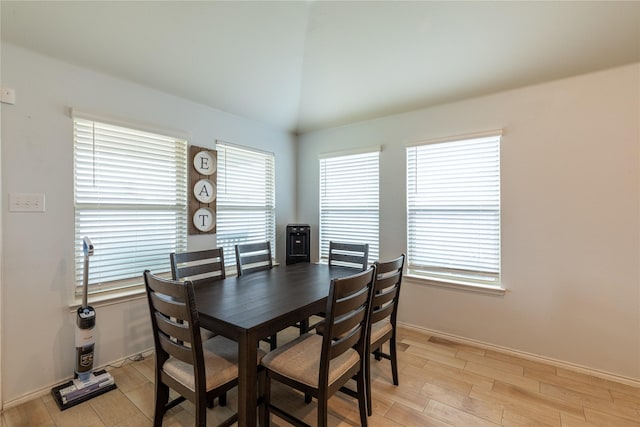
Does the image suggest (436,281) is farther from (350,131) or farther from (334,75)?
(334,75)

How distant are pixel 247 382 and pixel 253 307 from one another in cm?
38

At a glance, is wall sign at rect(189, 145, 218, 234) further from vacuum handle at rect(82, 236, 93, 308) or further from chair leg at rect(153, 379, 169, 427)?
chair leg at rect(153, 379, 169, 427)

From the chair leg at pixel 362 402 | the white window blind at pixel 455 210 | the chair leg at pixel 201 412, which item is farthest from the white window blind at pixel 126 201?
the white window blind at pixel 455 210

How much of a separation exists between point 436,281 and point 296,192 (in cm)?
218

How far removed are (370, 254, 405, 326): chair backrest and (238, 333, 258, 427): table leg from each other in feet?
2.43

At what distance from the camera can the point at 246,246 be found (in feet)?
8.68

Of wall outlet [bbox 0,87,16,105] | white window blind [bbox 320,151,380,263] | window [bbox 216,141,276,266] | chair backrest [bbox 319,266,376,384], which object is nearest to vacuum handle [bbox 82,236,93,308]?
wall outlet [bbox 0,87,16,105]

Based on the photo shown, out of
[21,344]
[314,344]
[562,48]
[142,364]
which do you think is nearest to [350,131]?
[562,48]

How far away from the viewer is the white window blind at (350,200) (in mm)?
3434

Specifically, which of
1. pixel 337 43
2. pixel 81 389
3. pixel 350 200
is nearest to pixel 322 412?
pixel 81 389

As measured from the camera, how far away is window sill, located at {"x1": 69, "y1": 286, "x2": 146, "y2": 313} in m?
2.20

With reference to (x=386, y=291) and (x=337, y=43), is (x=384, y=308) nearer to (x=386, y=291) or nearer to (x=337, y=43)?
(x=386, y=291)

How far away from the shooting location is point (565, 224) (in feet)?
7.79

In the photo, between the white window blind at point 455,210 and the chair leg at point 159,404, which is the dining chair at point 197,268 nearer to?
the chair leg at point 159,404
